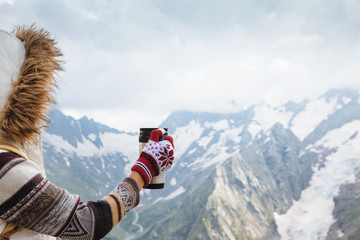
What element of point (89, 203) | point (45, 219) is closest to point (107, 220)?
point (89, 203)

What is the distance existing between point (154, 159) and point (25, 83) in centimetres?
159

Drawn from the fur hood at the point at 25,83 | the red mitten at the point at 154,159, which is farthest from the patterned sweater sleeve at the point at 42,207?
the red mitten at the point at 154,159

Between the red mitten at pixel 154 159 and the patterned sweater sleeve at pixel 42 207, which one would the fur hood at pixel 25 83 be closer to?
the patterned sweater sleeve at pixel 42 207

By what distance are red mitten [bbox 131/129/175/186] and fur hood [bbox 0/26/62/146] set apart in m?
1.15

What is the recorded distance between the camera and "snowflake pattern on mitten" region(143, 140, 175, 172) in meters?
3.60

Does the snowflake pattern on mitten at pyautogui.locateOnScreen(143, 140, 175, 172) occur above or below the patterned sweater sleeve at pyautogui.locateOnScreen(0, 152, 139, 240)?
above

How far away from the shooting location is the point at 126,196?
10.1ft

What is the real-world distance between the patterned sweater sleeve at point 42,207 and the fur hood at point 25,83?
0.37 m

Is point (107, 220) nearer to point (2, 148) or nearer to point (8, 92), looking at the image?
point (2, 148)

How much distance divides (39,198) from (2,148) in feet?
1.71

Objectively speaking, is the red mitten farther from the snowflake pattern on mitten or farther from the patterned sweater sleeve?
the patterned sweater sleeve

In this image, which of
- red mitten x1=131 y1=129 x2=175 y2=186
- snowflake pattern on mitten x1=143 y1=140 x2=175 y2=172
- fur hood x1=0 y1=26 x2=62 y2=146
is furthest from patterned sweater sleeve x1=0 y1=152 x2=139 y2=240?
snowflake pattern on mitten x1=143 y1=140 x2=175 y2=172

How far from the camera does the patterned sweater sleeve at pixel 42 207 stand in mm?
2379

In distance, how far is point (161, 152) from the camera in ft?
12.0
